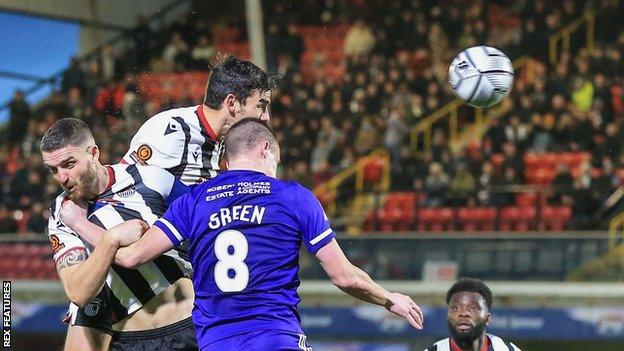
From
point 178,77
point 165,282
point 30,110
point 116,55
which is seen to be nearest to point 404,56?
point 178,77

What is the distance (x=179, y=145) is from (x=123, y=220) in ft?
2.51

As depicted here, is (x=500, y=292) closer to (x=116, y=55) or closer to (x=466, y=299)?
(x=466, y=299)

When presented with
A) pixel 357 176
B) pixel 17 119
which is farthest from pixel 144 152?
pixel 17 119

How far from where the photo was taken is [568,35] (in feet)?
61.1

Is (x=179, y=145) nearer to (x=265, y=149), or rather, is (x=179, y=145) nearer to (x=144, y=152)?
(x=144, y=152)

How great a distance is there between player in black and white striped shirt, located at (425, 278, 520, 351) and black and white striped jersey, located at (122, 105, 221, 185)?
186 centimetres

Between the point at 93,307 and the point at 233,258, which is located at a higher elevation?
the point at 233,258

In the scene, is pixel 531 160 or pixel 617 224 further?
pixel 531 160

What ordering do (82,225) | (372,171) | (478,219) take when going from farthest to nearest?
(372,171)
(478,219)
(82,225)

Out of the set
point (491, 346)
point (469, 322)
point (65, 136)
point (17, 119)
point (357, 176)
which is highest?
point (17, 119)

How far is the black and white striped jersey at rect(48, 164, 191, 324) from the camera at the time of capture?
5.00 m

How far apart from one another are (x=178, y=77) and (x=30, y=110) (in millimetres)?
2627

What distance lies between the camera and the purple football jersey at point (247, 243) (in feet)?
14.1

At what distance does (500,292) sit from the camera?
13.7m
